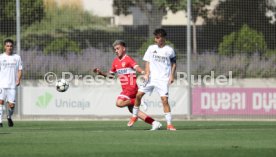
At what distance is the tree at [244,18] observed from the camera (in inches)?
1126

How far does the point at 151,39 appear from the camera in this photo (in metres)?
28.8

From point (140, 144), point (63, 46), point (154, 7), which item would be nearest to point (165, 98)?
point (140, 144)

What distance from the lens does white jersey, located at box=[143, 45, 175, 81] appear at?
55.6 ft

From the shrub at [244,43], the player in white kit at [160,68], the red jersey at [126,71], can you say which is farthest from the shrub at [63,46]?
the player in white kit at [160,68]

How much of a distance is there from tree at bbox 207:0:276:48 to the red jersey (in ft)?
36.1

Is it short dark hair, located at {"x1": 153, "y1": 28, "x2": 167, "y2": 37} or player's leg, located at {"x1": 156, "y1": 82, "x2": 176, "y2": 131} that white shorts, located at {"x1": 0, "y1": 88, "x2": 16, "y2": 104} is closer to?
player's leg, located at {"x1": 156, "y1": 82, "x2": 176, "y2": 131}

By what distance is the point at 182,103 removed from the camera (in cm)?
2716

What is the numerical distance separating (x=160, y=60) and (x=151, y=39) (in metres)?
11.9

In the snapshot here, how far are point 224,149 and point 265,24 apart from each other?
718 inches

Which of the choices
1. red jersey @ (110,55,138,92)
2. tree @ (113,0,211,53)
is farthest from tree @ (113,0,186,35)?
red jersey @ (110,55,138,92)

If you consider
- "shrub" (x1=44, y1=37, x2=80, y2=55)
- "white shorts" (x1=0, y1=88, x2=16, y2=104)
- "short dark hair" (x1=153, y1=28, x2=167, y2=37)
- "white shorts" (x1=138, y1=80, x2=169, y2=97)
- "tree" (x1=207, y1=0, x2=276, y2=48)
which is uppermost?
"tree" (x1=207, y1=0, x2=276, y2=48)

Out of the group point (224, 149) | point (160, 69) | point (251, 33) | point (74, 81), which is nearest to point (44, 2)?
point (74, 81)

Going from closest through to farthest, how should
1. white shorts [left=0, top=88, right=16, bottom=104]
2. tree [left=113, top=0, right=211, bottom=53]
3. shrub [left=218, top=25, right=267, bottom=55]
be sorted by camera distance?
white shorts [left=0, top=88, right=16, bottom=104] < shrub [left=218, top=25, right=267, bottom=55] < tree [left=113, top=0, right=211, bottom=53]
